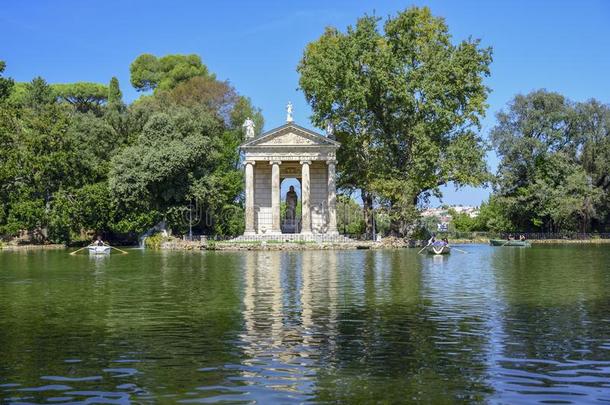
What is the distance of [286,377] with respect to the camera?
10867 mm

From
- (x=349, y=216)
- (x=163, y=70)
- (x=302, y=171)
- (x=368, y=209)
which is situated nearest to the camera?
(x=302, y=171)

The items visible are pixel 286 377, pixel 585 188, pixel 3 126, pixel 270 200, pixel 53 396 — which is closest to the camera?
pixel 53 396

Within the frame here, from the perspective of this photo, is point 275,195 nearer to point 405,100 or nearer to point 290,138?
point 290,138

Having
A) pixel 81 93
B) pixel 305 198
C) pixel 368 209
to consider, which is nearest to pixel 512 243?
pixel 368 209

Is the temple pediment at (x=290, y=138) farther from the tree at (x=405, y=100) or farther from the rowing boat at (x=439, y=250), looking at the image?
the rowing boat at (x=439, y=250)

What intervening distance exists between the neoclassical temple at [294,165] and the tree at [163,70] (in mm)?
33131

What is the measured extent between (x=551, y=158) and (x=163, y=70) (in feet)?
184

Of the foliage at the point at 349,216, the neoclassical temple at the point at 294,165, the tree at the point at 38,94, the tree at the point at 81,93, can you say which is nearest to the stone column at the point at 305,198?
the neoclassical temple at the point at 294,165

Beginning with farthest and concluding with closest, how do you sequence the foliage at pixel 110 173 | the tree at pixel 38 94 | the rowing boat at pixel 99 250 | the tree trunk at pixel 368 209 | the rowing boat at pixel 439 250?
the tree at pixel 38 94, the tree trunk at pixel 368 209, the foliage at pixel 110 173, the rowing boat at pixel 99 250, the rowing boat at pixel 439 250

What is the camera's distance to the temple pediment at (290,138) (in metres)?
64.5

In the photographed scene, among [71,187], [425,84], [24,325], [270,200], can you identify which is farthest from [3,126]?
[24,325]

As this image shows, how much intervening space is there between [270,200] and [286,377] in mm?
58785

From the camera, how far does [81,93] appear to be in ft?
322

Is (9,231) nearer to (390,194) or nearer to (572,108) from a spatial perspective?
(390,194)
